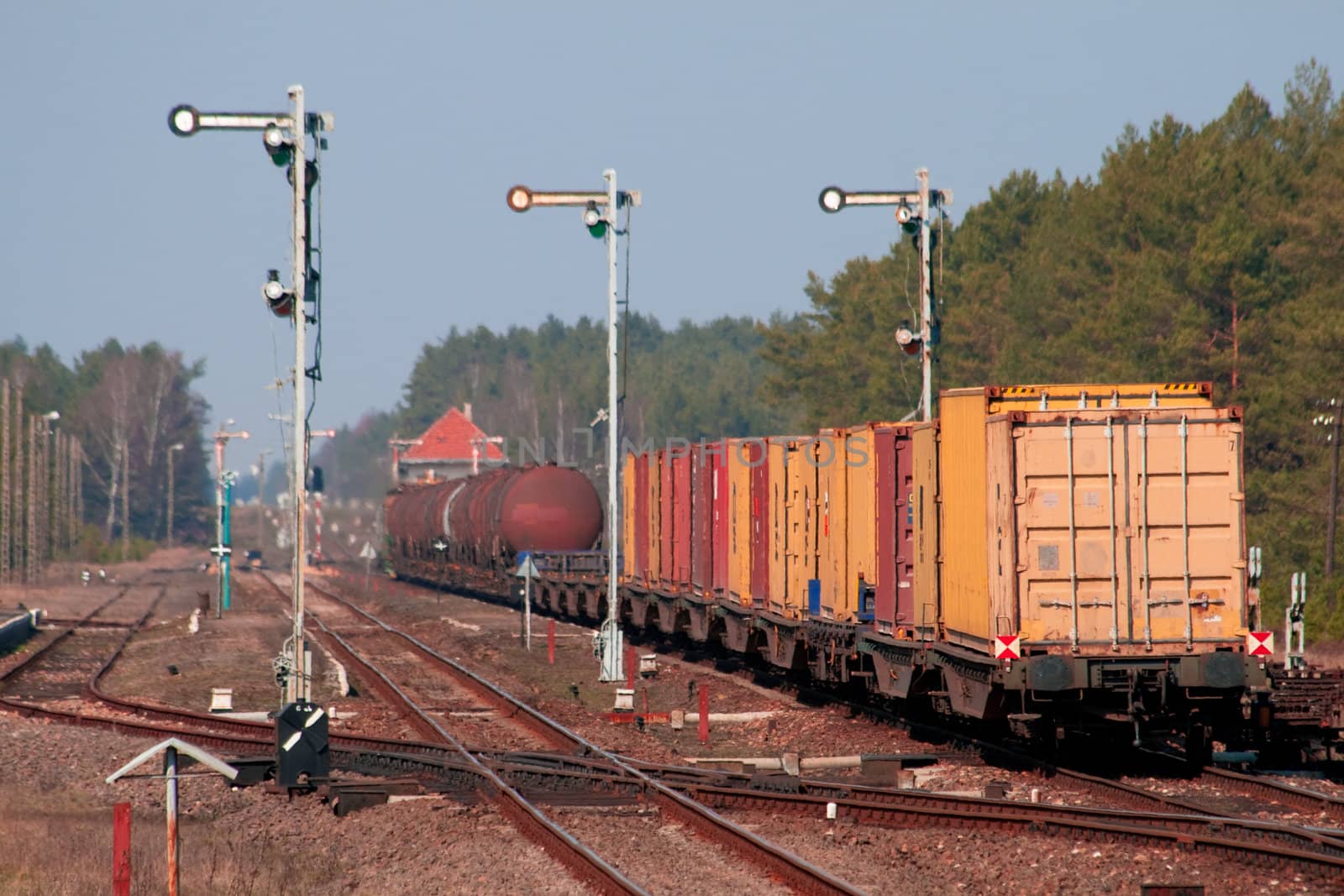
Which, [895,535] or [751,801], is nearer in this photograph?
[751,801]

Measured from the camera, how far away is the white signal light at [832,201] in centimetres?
2303

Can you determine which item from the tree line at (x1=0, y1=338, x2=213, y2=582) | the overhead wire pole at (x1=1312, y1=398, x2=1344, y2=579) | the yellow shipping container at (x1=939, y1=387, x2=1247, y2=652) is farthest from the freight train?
the tree line at (x1=0, y1=338, x2=213, y2=582)

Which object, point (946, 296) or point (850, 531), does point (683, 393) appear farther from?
point (850, 531)

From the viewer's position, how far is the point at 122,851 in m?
10.7

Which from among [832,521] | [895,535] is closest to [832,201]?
[832,521]

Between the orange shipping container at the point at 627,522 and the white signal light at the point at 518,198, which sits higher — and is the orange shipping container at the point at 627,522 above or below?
below

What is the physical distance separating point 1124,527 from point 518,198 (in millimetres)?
11690

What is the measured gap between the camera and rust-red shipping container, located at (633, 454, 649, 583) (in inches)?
1374

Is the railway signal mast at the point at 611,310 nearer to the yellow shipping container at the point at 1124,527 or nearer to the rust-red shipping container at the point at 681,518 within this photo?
the rust-red shipping container at the point at 681,518

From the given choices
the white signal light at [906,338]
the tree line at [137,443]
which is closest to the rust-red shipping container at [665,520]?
the white signal light at [906,338]

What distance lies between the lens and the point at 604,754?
1786cm

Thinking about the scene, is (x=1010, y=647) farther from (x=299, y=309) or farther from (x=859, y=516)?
(x=299, y=309)

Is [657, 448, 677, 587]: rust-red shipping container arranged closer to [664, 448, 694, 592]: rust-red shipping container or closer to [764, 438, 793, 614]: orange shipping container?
[664, 448, 694, 592]: rust-red shipping container

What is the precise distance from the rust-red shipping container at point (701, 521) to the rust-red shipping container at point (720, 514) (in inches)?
3.2
